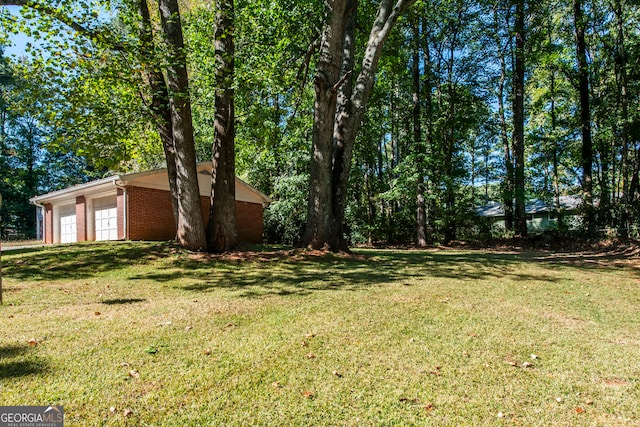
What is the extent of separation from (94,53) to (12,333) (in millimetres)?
6474

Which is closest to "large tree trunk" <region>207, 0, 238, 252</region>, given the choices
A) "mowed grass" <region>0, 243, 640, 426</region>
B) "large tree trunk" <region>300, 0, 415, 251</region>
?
"large tree trunk" <region>300, 0, 415, 251</region>

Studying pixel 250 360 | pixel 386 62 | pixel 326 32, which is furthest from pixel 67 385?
pixel 386 62

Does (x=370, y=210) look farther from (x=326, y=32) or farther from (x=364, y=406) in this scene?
(x=364, y=406)

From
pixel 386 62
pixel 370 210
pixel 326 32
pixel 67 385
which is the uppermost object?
pixel 386 62

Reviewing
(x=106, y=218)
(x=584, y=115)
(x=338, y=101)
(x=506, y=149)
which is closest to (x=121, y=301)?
(x=338, y=101)

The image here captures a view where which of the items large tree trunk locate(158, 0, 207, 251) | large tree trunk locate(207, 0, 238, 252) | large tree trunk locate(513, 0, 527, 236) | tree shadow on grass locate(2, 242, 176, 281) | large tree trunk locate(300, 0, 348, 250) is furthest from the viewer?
large tree trunk locate(513, 0, 527, 236)

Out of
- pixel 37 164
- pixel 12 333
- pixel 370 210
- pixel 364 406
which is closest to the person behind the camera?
pixel 364 406

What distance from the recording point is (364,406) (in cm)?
252

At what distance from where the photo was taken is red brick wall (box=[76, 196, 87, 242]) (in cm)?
1697

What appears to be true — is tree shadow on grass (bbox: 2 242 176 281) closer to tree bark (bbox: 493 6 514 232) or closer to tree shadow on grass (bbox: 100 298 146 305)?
tree shadow on grass (bbox: 100 298 146 305)

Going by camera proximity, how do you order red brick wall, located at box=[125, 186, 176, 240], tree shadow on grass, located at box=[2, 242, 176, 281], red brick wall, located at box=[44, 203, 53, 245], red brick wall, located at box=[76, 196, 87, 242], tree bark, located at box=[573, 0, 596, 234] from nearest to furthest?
tree shadow on grass, located at box=[2, 242, 176, 281]
red brick wall, located at box=[125, 186, 176, 240]
tree bark, located at box=[573, 0, 596, 234]
red brick wall, located at box=[76, 196, 87, 242]
red brick wall, located at box=[44, 203, 53, 245]

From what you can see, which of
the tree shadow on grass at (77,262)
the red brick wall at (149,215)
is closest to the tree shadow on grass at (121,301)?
the tree shadow on grass at (77,262)

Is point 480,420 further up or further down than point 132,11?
further down

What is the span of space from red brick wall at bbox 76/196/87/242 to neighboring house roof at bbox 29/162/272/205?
0.39m
